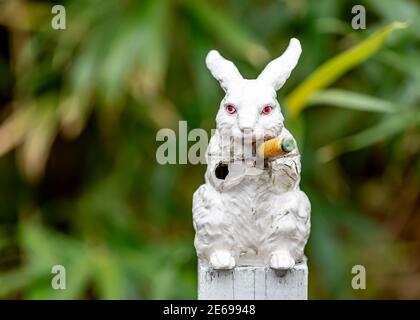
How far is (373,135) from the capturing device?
220 centimetres

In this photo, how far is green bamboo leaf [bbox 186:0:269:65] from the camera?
6.67ft

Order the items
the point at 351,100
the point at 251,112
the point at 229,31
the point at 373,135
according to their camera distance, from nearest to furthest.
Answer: the point at 251,112
the point at 351,100
the point at 229,31
the point at 373,135

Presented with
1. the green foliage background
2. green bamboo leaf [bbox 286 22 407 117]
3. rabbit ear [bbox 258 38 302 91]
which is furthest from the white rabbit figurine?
the green foliage background

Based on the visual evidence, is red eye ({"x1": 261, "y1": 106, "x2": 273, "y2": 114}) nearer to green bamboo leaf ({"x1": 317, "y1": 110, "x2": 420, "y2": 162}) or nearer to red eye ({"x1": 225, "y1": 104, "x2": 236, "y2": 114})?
red eye ({"x1": 225, "y1": 104, "x2": 236, "y2": 114})

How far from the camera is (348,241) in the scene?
102 inches

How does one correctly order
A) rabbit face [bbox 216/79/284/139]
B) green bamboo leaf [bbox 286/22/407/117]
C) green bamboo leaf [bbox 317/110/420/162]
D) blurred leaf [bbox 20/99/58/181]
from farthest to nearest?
blurred leaf [bbox 20/99/58/181]
green bamboo leaf [bbox 317/110/420/162]
green bamboo leaf [bbox 286/22/407/117]
rabbit face [bbox 216/79/284/139]

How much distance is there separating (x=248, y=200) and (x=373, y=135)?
1005mm

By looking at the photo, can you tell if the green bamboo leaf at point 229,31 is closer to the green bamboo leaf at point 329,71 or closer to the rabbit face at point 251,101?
the green bamboo leaf at point 329,71

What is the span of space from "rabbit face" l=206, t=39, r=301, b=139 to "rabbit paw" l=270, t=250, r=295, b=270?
17 centimetres

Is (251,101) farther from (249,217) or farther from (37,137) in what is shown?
(37,137)

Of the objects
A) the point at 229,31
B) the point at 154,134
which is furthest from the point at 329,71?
the point at 154,134

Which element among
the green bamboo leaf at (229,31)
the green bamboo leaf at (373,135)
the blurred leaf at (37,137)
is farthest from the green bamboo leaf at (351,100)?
the blurred leaf at (37,137)

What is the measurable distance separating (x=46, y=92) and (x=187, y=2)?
455 mm

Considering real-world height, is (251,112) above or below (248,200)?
→ above
